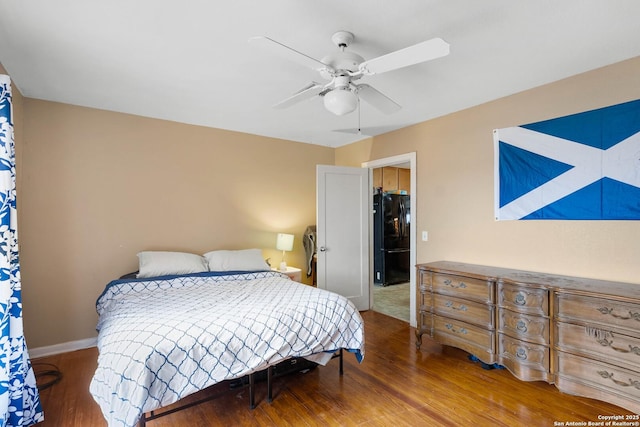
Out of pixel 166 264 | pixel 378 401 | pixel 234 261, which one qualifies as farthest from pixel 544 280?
pixel 166 264

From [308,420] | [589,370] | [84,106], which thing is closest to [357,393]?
[308,420]

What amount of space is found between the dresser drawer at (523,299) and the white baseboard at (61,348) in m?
3.96

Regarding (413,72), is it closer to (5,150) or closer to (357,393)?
(357,393)

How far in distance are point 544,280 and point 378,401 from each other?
1575 mm

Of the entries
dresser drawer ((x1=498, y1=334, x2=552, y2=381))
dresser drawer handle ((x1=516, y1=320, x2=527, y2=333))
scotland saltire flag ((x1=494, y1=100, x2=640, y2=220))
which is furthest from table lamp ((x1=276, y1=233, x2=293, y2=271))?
dresser drawer handle ((x1=516, y1=320, x2=527, y2=333))

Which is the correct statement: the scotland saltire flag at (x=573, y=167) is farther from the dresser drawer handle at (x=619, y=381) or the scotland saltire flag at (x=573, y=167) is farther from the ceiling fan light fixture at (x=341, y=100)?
the ceiling fan light fixture at (x=341, y=100)

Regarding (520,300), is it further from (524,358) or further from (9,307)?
(9,307)

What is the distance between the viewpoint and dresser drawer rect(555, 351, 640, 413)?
6.34ft

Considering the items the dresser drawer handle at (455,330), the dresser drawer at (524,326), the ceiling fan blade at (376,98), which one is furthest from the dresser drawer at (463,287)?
the ceiling fan blade at (376,98)

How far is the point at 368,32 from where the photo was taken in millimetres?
1924

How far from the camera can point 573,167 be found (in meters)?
2.57

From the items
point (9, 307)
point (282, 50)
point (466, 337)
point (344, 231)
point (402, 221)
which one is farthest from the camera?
point (402, 221)

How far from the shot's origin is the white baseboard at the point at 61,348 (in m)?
2.99

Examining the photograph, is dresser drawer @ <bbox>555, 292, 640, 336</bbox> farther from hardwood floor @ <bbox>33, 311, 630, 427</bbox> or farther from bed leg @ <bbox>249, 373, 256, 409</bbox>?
bed leg @ <bbox>249, 373, 256, 409</bbox>
